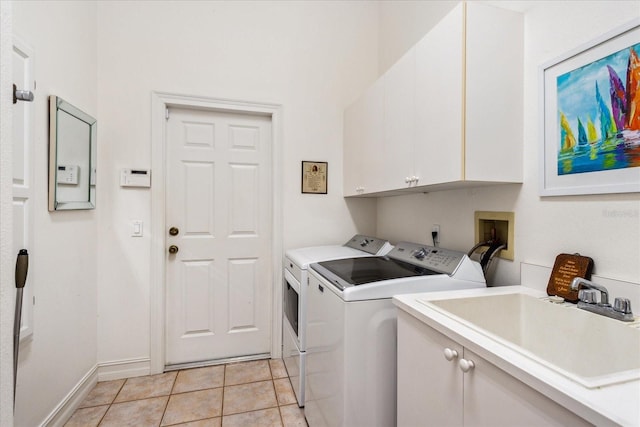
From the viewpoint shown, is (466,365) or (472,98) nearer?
(466,365)

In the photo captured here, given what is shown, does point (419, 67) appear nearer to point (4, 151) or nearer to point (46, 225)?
point (4, 151)

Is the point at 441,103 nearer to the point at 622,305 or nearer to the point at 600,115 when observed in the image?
the point at 600,115

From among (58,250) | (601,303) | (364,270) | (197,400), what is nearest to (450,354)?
(601,303)

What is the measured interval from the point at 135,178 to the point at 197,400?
61.7 inches

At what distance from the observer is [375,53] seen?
9.15ft

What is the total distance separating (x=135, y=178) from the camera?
2225mm

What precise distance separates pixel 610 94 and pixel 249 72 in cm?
223

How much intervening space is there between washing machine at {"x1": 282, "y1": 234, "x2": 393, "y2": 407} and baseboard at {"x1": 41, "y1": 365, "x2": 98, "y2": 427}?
4.30 ft

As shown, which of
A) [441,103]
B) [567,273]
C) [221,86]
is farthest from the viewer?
[221,86]

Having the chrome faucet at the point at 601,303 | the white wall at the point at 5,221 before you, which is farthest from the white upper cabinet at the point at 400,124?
the white wall at the point at 5,221

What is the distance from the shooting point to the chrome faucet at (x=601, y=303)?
944 mm

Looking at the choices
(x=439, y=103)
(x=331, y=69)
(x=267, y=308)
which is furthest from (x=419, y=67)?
(x=267, y=308)

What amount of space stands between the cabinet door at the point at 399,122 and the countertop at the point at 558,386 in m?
0.91

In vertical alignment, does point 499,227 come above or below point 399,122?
below
